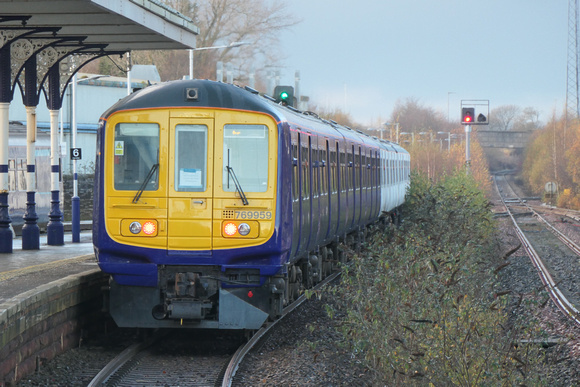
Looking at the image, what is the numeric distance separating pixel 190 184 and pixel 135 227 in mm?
755

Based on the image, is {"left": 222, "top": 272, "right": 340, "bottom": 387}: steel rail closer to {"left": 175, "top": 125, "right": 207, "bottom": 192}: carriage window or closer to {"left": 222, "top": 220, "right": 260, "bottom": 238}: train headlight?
{"left": 222, "top": 220, "right": 260, "bottom": 238}: train headlight

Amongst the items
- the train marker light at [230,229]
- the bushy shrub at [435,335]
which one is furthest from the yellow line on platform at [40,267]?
the bushy shrub at [435,335]

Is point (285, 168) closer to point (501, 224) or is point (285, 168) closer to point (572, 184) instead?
point (501, 224)

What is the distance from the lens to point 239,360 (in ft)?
31.2

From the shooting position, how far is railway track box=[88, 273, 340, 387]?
28.6ft

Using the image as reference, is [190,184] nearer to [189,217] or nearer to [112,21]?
[189,217]

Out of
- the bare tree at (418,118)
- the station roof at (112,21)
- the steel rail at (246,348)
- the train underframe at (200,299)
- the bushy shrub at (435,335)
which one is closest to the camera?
the bushy shrub at (435,335)

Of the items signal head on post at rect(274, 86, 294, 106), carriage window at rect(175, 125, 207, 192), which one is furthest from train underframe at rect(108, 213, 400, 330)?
signal head on post at rect(274, 86, 294, 106)

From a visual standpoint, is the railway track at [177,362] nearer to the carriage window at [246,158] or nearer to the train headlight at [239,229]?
Answer: the train headlight at [239,229]

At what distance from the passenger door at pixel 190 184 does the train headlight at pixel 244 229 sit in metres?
0.32

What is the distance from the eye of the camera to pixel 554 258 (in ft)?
73.0

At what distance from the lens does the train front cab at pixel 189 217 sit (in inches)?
385

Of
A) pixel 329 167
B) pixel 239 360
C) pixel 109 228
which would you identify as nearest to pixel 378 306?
pixel 239 360

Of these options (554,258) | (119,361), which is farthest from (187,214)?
(554,258)
